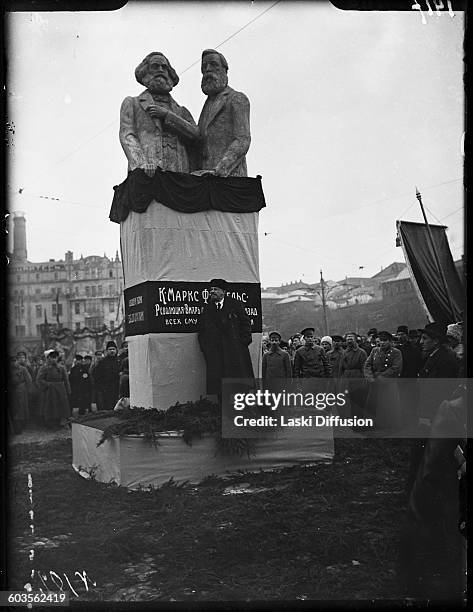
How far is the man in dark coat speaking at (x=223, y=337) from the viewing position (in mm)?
4777

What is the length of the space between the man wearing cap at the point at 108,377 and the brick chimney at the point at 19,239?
2.87 m

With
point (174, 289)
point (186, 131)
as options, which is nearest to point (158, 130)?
point (186, 131)

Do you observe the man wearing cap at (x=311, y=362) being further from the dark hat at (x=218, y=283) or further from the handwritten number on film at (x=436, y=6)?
the handwritten number on film at (x=436, y=6)

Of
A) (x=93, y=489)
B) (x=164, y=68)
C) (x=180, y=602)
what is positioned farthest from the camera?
(x=164, y=68)

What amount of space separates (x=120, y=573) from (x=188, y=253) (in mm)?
2601

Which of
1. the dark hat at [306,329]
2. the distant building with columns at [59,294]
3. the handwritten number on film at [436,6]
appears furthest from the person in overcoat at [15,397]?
the handwritten number on film at [436,6]

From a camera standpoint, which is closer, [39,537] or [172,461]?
[39,537]

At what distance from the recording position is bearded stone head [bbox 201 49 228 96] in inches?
154

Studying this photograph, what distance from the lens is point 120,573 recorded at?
10.1 ft

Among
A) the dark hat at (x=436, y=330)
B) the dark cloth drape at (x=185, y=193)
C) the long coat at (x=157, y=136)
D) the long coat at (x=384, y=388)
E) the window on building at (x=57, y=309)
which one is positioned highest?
the long coat at (x=157, y=136)

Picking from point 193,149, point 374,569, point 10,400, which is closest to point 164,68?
point 193,149

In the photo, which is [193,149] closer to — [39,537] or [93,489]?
[93,489]

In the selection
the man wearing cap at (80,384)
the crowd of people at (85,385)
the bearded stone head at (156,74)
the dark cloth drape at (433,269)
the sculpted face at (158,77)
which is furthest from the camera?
the man wearing cap at (80,384)

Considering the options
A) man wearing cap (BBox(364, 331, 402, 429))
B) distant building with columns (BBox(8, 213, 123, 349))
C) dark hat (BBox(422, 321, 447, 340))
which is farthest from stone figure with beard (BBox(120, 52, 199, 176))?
dark hat (BBox(422, 321, 447, 340))
